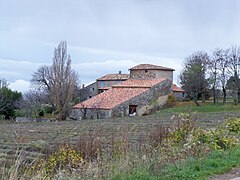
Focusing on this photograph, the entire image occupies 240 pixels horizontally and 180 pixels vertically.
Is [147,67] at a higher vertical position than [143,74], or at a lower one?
higher

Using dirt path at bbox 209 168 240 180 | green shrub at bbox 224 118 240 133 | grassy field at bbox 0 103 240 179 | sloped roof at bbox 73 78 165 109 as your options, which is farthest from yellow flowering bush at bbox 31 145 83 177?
sloped roof at bbox 73 78 165 109

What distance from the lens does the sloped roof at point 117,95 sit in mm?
44491

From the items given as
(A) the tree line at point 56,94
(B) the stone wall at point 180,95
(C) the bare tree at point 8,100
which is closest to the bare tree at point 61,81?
(A) the tree line at point 56,94

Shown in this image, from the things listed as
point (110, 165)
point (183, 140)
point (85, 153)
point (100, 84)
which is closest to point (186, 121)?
point (183, 140)

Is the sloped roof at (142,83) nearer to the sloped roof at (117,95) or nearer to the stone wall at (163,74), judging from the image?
the sloped roof at (117,95)

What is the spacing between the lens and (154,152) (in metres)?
7.08

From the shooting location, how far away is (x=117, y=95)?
4697cm

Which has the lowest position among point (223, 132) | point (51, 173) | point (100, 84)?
point (51, 173)

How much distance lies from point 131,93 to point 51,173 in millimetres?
40663

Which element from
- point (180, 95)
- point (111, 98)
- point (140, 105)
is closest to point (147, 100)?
point (140, 105)

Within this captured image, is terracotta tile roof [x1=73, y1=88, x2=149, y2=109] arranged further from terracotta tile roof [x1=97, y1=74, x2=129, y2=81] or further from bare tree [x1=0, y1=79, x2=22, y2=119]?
terracotta tile roof [x1=97, y1=74, x2=129, y2=81]

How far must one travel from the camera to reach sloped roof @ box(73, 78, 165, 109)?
1752 inches

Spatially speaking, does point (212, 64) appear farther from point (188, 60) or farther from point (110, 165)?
point (110, 165)

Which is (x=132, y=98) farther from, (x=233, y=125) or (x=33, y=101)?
(x=233, y=125)
